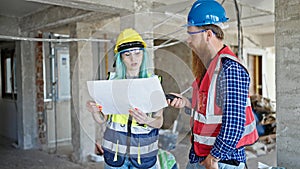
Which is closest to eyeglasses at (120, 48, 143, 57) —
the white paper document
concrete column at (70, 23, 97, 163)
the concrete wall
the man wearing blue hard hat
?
the white paper document

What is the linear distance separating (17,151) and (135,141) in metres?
4.27

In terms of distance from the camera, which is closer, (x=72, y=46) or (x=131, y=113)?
(x=131, y=113)

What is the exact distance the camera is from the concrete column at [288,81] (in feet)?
7.61

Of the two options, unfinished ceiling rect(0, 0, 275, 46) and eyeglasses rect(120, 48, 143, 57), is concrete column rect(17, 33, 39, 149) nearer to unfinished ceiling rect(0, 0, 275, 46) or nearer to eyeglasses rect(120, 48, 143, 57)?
unfinished ceiling rect(0, 0, 275, 46)

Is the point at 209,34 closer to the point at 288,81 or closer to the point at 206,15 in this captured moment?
the point at 206,15

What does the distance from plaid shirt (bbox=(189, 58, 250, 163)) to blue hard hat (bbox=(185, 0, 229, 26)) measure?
0.22 meters

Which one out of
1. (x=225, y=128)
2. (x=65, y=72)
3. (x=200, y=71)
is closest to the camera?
(x=225, y=128)

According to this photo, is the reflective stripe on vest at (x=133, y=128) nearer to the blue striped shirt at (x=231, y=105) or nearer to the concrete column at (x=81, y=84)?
the blue striped shirt at (x=231, y=105)

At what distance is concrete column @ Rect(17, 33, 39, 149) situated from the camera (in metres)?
5.31

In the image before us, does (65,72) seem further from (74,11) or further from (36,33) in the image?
(74,11)

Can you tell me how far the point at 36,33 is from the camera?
538cm

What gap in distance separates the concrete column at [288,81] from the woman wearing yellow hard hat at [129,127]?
1253 mm

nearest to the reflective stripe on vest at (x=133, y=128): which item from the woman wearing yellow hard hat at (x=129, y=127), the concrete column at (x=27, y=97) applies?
the woman wearing yellow hard hat at (x=129, y=127)

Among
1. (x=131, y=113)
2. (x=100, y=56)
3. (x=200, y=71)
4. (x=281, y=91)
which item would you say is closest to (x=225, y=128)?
(x=200, y=71)
